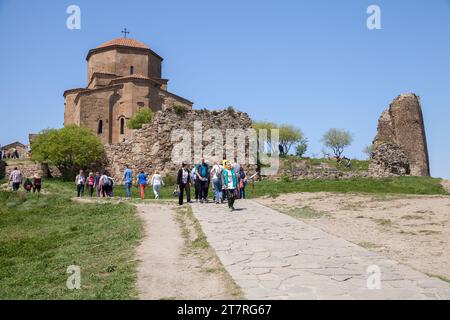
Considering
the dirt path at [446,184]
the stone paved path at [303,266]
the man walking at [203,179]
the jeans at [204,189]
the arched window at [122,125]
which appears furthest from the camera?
the arched window at [122,125]

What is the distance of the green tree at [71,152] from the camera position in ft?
107

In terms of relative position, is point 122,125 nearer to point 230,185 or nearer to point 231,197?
point 230,185

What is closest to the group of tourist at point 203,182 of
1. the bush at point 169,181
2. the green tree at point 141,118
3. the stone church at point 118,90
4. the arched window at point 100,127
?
the bush at point 169,181

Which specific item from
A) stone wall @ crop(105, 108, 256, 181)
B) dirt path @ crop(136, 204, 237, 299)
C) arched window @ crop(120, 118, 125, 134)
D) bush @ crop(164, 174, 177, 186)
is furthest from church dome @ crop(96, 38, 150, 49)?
dirt path @ crop(136, 204, 237, 299)

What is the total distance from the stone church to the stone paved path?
3498 cm

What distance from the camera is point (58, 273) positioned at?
729 centimetres

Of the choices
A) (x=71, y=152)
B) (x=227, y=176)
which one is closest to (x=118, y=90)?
(x=71, y=152)

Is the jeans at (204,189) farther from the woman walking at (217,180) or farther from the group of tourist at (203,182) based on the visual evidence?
the woman walking at (217,180)

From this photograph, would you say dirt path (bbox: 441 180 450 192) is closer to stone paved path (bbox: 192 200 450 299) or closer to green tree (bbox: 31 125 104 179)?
stone paved path (bbox: 192 200 450 299)

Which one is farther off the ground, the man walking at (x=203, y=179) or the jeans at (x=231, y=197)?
the man walking at (x=203, y=179)

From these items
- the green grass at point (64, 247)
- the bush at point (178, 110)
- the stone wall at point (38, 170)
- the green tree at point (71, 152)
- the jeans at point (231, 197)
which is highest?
the bush at point (178, 110)

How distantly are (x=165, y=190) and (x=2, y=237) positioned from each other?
11077mm

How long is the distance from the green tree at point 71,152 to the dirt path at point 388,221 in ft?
63.5
